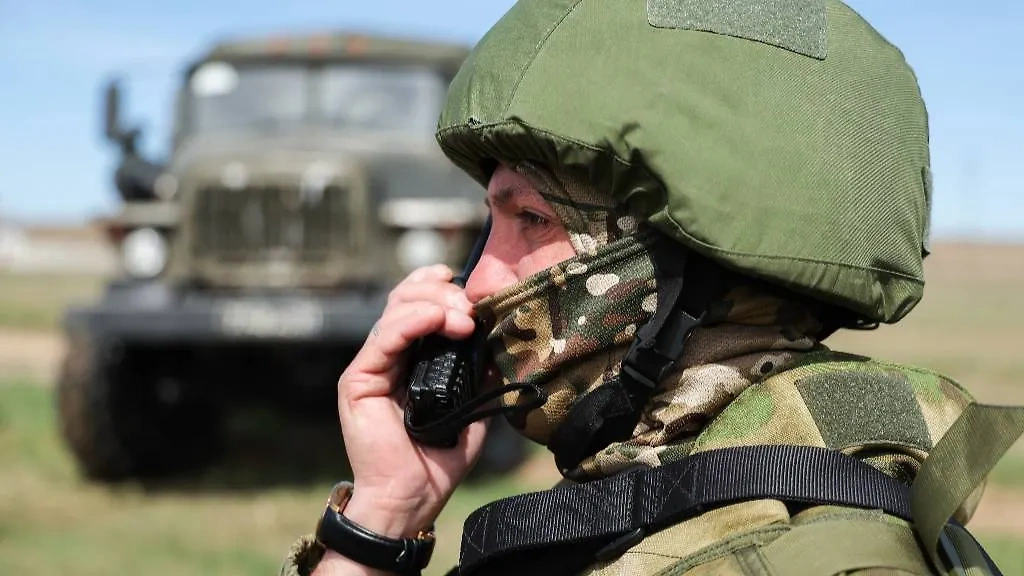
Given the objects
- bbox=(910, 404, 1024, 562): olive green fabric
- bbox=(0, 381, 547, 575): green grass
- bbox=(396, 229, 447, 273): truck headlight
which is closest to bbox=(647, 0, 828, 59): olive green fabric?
bbox=(910, 404, 1024, 562): olive green fabric

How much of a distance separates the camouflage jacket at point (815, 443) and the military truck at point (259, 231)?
4.92 metres

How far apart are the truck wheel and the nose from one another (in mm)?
5313

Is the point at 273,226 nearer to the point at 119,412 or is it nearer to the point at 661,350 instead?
the point at 119,412

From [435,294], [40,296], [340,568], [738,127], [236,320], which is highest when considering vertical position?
[738,127]

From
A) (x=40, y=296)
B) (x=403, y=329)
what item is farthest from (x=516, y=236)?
(x=40, y=296)

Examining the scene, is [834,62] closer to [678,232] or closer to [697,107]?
[697,107]

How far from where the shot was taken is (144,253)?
7.14 meters

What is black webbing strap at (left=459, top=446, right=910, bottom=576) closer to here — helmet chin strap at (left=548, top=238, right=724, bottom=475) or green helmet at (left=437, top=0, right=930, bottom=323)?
helmet chin strap at (left=548, top=238, right=724, bottom=475)

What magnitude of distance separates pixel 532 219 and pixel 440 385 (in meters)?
0.33

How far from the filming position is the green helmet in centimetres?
162

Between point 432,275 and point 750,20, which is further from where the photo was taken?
point 432,275

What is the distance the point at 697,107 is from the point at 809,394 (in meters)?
0.40

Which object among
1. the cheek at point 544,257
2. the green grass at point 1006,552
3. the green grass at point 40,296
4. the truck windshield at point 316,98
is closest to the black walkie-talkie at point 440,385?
the cheek at point 544,257

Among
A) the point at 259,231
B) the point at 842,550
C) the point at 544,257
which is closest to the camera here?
the point at 842,550
